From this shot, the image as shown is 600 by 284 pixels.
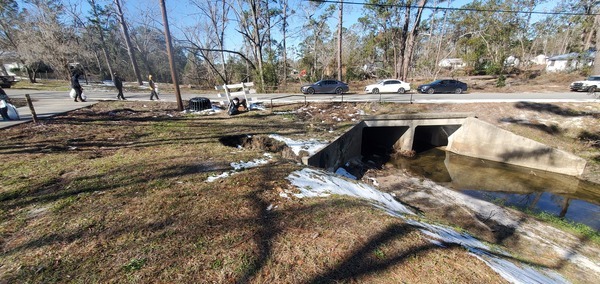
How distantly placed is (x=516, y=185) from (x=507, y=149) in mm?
2471

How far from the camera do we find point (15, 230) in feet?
9.03

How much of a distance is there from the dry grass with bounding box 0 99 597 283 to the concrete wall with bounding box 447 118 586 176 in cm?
1165

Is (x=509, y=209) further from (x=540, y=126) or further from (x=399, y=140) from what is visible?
(x=540, y=126)

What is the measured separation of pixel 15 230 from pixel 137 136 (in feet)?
16.0

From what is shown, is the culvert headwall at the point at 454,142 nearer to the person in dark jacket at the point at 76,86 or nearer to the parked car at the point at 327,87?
the parked car at the point at 327,87

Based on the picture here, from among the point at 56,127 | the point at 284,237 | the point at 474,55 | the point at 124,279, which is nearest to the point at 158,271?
the point at 124,279

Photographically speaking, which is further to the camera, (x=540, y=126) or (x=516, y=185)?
(x=540, y=126)

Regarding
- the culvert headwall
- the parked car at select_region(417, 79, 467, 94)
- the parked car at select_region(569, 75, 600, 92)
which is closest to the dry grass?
the culvert headwall

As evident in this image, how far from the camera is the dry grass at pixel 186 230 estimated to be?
Result: 2.23m

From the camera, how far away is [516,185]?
9773mm

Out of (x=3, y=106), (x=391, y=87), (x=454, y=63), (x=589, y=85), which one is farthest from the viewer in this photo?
(x=454, y=63)

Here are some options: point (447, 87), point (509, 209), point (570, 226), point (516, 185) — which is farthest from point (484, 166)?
point (447, 87)

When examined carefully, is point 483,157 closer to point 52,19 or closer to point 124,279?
point 124,279

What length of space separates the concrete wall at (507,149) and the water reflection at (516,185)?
359 millimetres
